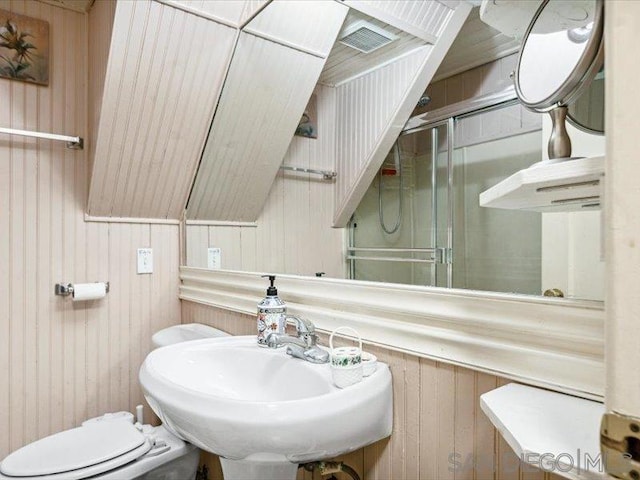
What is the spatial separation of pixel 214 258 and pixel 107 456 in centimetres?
89

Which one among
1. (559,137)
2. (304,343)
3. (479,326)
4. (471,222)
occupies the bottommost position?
(304,343)

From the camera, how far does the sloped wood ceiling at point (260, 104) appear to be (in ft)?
5.35

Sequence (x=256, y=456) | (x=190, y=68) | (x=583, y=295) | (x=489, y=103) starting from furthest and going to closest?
(x=190, y=68), (x=489, y=103), (x=256, y=456), (x=583, y=295)

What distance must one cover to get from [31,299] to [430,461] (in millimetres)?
1705

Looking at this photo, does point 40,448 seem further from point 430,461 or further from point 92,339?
point 430,461

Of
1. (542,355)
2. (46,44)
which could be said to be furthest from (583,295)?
(46,44)

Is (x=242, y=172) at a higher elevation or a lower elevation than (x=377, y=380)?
higher

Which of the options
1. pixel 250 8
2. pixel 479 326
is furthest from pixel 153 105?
pixel 479 326

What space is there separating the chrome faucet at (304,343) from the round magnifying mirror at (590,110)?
0.75 m

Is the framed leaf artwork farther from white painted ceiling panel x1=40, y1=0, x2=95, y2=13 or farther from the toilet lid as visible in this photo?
the toilet lid

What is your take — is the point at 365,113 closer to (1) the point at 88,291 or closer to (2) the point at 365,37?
(2) the point at 365,37

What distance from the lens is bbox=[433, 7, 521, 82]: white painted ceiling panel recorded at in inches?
36.5

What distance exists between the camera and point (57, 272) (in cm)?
180

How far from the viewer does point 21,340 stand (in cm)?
173
